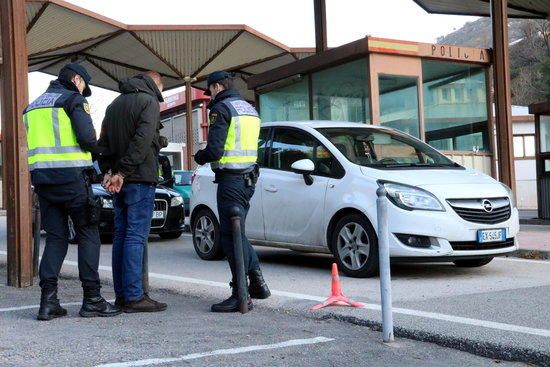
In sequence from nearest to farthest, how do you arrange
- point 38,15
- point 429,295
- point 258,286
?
point 258,286 → point 429,295 → point 38,15

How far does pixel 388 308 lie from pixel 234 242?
155 centimetres

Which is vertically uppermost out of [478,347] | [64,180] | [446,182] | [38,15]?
[38,15]

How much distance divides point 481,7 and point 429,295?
14.3m

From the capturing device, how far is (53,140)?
5.66m

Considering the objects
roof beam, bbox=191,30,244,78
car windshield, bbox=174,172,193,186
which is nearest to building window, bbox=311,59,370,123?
car windshield, bbox=174,172,193,186

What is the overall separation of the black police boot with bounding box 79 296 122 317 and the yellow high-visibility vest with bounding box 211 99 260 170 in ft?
4.75

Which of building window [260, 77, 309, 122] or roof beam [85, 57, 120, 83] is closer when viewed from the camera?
building window [260, 77, 309, 122]

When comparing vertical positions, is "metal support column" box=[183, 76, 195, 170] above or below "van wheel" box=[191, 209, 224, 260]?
above

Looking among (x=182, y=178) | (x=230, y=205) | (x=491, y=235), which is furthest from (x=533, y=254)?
(x=182, y=178)

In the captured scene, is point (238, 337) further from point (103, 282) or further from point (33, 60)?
point (33, 60)

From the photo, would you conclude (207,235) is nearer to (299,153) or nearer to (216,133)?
(299,153)

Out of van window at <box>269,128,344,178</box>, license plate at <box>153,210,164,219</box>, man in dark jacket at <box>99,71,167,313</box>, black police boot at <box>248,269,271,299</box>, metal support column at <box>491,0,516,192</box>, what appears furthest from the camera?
metal support column at <box>491,0,516,192</box>

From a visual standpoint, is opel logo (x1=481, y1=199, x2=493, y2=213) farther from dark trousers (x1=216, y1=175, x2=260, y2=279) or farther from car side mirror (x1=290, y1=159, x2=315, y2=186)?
dark trousers (x1=216, y1=175, x2=260, y2=279)

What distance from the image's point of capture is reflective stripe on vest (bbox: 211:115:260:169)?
6.13 metres
